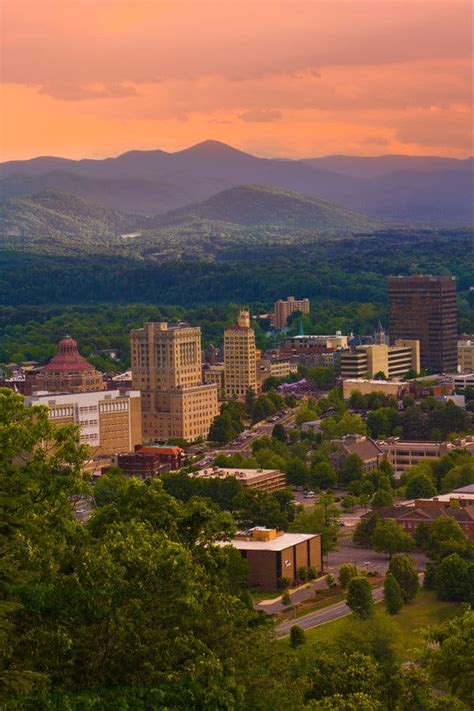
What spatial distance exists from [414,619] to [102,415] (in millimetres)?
30017

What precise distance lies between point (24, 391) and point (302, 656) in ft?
162

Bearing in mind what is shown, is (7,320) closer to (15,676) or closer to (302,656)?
(302,656)

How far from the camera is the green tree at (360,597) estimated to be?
37.8 m

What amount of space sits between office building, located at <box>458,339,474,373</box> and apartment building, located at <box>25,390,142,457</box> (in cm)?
3192

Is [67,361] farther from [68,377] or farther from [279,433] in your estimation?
[279,433]

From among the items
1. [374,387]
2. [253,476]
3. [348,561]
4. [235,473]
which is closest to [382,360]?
[374,387]

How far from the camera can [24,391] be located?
253 ft

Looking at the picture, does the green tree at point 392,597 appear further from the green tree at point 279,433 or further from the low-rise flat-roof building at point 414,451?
the green tree at point 279,433

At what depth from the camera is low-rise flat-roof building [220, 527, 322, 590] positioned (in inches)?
1681

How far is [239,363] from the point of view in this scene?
281 ft

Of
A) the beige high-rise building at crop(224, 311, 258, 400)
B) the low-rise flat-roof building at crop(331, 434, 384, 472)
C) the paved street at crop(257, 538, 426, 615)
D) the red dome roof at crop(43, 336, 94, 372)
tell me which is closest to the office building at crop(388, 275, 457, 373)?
the beige high-rise building at crop(224, 311, 258, 400)

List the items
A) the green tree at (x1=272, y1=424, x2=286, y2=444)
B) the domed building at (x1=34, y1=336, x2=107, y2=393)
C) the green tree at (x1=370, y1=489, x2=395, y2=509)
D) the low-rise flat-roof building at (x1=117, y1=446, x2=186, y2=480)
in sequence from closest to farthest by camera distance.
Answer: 1. the green tree at (x1=370, y1=489, x2=395, y2=509)
2. the low-rise flat-roof building at (x1=117, y1=446, x2=186, y2=480)
3. the green tree at (x1=272, y1=424, x2=286, y2=444)
4. the domed building at (x1=34, y1=336, x2=107, y2=393)

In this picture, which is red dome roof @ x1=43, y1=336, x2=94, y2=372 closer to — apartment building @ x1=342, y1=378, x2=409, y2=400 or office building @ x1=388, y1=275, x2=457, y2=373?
apartment building @ x1=342, y1=378, x2=409, y2=400

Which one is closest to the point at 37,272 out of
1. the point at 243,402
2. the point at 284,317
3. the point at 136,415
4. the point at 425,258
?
the point at 425,258
